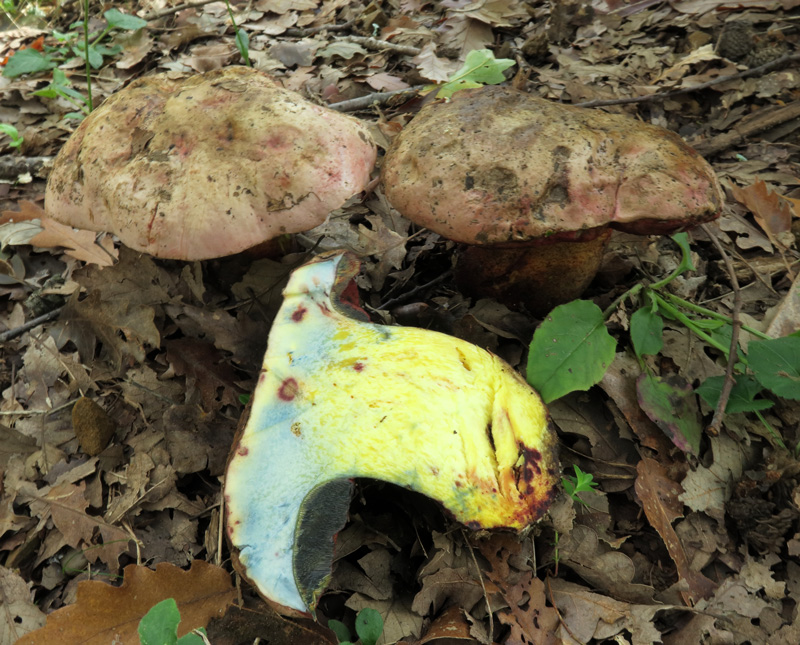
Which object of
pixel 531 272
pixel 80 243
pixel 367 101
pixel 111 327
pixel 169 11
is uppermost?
pixel 169 11

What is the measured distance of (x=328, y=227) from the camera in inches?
115

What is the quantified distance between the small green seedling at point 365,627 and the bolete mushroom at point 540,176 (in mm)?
1218

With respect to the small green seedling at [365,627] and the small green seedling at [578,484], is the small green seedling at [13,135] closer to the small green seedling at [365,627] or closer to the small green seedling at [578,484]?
the small green seedling at [365,627]

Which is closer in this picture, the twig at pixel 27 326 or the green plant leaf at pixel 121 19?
the twig at pixel 27 326

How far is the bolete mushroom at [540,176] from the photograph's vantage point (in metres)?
1.75

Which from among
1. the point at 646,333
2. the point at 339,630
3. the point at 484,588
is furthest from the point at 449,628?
the point at 646,333

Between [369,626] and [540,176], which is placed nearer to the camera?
[369,626]

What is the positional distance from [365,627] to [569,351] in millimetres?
1130

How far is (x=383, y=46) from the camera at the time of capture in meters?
4.11

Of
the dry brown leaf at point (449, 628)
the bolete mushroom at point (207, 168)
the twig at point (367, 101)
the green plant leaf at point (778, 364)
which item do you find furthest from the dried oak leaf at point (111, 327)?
the green plant leaf at point (778, 364)

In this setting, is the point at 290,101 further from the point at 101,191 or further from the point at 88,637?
the point at 88,637

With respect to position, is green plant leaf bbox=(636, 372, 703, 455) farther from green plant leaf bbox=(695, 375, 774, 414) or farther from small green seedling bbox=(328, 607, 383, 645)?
small green seedling bbox=(328, 607, 383, 645)

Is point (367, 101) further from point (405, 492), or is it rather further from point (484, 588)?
point (484, 588)

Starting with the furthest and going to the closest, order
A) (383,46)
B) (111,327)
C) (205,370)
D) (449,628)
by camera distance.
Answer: (383,46) → (111,327) → (205,370) → (449,628)
